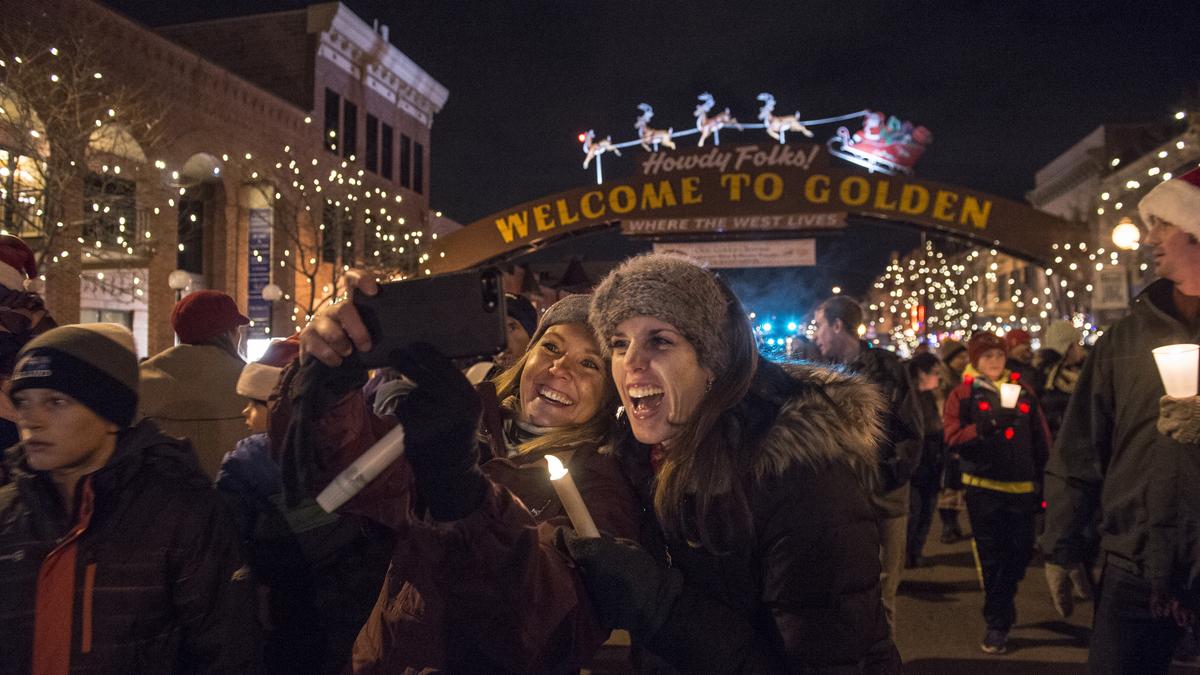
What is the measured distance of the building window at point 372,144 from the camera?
3256 centimetres

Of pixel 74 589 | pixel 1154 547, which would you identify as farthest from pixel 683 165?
pixel 74 589

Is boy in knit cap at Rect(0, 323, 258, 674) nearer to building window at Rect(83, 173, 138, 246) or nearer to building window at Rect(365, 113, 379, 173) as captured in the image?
building window at Rect(83, 173, 138, 246)

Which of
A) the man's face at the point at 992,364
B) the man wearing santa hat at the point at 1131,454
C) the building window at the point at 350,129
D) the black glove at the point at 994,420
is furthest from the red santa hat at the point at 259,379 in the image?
the building window at the point at 350,129

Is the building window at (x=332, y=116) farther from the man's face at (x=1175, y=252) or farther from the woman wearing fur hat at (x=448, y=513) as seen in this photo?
the woman wearing fur hat at (x=448, y=513)

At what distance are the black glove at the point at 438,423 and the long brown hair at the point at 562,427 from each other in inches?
34.1

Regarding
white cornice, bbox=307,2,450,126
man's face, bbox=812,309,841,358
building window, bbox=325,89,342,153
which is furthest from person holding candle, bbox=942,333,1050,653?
white cornice, bbox=307,2,450,126

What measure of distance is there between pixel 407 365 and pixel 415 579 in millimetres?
549

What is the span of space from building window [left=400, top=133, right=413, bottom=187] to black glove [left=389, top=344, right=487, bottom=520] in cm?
3510

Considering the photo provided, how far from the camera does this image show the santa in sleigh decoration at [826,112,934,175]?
2723 cm

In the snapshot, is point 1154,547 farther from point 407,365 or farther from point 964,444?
point 964,444

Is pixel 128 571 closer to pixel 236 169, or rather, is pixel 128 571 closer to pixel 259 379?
pixel 259 379

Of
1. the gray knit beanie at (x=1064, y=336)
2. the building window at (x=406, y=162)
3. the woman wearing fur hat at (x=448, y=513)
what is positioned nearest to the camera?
the woman wearing fur hat at (x=448, y=513)

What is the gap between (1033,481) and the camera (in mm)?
6395

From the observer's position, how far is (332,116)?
1175 inches
